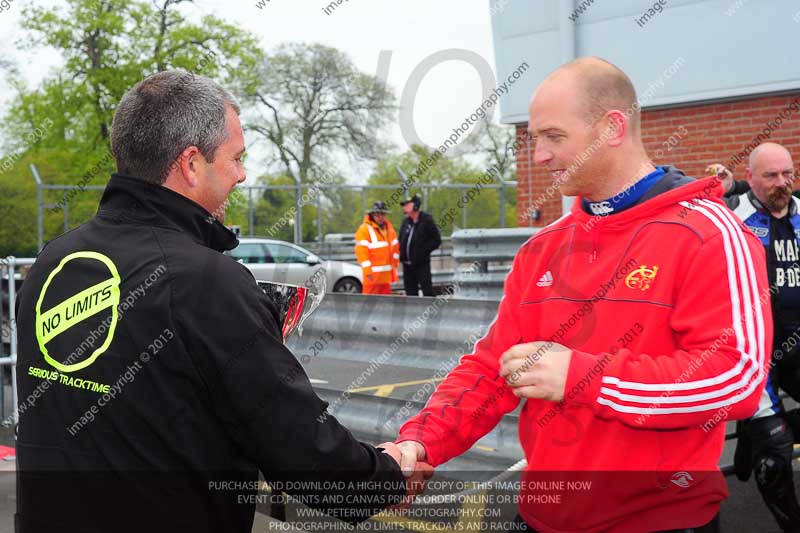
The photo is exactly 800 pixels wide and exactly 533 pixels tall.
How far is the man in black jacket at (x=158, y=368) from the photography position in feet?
6.18

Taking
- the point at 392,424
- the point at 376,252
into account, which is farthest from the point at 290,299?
the point at 376,252

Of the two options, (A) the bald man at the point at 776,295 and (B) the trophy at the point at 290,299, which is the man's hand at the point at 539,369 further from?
(A) the bald man at the point at 776,295

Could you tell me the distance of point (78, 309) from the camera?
1.95 meters

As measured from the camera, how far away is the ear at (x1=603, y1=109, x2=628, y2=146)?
231cm

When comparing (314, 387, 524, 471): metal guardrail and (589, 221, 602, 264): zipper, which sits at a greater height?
(589, 221, 602, 264): zipper

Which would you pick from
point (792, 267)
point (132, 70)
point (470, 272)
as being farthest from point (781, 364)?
point (132, 70)

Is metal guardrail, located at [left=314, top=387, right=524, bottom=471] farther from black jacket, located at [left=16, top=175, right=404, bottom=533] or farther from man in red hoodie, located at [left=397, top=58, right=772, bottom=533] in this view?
black jacket, located at [left=16, top=175, right=404, bottom=533]

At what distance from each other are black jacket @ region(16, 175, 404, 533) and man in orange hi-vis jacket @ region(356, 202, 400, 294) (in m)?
12.0

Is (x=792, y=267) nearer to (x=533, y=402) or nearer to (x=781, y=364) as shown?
(x=781, y=364)

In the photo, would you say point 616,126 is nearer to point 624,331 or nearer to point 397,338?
point 624,331

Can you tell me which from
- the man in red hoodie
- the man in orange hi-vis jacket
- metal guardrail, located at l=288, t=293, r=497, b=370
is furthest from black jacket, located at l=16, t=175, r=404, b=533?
the man in orange hi-vis jacket

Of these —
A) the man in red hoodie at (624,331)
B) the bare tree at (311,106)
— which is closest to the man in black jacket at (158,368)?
the man in red hoodie at (624,331)

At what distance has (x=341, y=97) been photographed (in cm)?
3559

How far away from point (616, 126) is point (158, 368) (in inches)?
52.0
